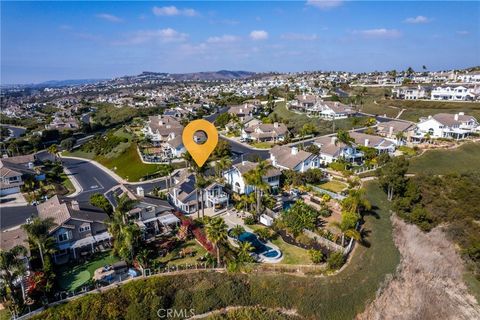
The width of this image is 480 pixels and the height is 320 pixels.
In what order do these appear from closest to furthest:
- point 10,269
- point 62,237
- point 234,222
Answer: point 10,269 < point 62,237 < point 234,222

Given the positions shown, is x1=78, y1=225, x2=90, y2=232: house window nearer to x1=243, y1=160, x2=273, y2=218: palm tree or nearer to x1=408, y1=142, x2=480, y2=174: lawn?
x1=243, y1=160, x2=273, y2=218: palm tree

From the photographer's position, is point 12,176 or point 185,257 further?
point 12,176

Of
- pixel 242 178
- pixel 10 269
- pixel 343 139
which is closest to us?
pixel 10 269

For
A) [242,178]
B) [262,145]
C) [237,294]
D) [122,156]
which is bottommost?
[237,294]

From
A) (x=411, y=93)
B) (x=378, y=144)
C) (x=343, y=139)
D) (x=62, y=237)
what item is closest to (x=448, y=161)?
(x=378, y=144)

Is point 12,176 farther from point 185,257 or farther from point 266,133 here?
point 266,133

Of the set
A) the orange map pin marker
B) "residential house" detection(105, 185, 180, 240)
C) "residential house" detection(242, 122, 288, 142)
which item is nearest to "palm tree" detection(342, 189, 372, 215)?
the orange map pin marker

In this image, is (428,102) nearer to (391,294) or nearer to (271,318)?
(391,294)
